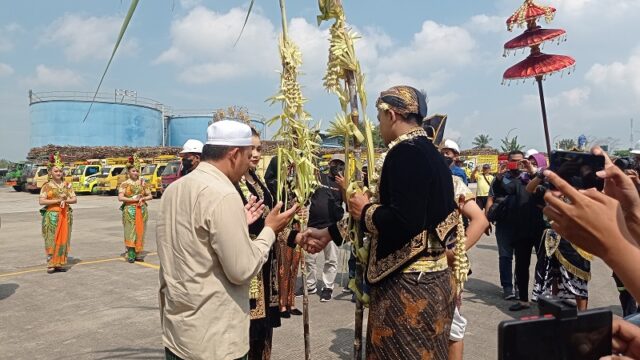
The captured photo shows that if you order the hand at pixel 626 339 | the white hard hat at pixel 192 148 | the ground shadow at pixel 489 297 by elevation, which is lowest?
the ground shadow at pixel 489 297

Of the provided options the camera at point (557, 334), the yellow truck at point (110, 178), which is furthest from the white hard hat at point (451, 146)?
the yellow truck at point (110, 178)

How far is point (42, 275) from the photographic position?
7.57 meters

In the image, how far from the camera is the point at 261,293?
302 cm

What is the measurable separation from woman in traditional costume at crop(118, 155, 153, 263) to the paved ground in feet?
1.16

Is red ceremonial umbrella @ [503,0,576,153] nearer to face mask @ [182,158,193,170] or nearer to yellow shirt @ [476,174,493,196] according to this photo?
→ face mask @ [182,158,193,170]

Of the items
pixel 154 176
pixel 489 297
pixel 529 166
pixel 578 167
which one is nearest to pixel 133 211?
pixel 489 297

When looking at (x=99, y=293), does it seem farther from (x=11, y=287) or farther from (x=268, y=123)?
(x=268, y=123)

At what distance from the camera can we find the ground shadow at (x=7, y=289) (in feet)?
21.0

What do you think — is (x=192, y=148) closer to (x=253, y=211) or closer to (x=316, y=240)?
(x=316, y=240)

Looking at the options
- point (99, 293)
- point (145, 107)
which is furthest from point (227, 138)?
point (145, 107)

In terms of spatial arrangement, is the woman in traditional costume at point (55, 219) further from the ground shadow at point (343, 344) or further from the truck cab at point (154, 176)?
the truck cab at point (154, 176)

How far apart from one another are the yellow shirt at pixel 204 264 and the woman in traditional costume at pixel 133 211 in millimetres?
6815

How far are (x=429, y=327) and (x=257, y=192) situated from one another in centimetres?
154

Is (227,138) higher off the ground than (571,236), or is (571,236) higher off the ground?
(227,138)
